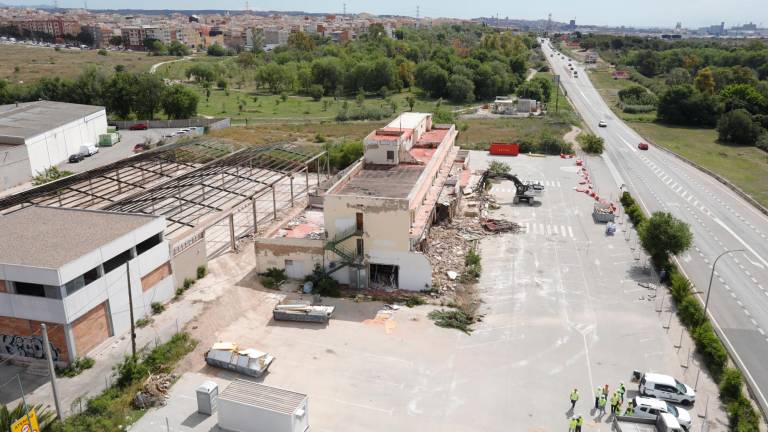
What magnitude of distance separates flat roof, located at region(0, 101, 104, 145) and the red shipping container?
4931 centimetres

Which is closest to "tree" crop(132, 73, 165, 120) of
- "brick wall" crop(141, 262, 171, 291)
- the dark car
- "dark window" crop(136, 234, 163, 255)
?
the dark car

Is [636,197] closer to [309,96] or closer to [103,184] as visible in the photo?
[103,184]

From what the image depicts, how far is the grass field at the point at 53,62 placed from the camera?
124 m

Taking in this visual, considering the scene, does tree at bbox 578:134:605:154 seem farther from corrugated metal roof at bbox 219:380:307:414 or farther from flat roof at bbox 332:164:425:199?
corrugated metal roof at bbox 219:380:307:414

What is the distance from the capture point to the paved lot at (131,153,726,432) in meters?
22.9

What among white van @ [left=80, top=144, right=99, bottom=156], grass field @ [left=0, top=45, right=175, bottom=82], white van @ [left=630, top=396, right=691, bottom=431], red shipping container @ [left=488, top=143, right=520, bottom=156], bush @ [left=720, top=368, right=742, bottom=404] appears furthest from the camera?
grass field @ [left=0, top=45, right=175, bottom=82]

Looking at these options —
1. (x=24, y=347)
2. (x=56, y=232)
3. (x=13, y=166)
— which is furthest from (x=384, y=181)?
(x=13, y=166)

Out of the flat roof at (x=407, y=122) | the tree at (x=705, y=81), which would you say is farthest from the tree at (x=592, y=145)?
the tree at (x=705, y=81)

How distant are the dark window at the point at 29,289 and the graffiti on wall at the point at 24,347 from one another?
214 cm

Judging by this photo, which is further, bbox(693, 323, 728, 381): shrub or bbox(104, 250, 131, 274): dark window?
bbox(104, 250, 131, 274): dark window

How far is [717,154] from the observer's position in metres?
72.9

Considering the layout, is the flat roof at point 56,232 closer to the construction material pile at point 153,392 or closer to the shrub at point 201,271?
the shrub at point 201,271

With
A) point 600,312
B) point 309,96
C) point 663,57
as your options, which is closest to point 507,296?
point 600,312

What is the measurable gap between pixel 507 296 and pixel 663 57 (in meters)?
162
